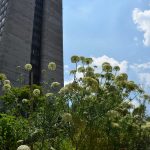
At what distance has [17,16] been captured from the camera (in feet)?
221

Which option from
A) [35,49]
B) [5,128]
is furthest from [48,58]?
[5,128]

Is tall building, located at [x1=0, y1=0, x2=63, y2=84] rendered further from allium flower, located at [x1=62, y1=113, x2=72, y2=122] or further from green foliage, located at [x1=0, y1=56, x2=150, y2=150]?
allium flower, located at [x1=62, y1=113, x2=72, y2=122]

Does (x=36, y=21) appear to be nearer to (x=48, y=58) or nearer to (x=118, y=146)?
(x=48, y=58)

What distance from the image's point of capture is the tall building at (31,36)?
62.2 meters

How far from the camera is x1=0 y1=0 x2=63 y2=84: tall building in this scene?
6222 centimetres

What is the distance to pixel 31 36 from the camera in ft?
225

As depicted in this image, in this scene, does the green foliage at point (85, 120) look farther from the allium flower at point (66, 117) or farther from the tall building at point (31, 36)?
the tall building at point (31, 36)

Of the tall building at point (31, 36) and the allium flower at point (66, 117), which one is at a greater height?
the tall building at point (31, 36)

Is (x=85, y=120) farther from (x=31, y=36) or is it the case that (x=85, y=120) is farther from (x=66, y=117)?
(x=31, y=36)

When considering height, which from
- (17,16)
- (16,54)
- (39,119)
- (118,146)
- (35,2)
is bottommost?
(118,146)

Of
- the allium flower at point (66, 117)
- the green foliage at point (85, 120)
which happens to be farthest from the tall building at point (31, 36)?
the allium flower at point (66, 117)

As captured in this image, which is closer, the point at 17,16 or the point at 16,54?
the point at 16,54

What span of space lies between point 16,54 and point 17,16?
8002 mm

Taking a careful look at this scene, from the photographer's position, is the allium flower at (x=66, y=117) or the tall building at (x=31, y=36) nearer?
the allium flower at (x=66, y=117)
